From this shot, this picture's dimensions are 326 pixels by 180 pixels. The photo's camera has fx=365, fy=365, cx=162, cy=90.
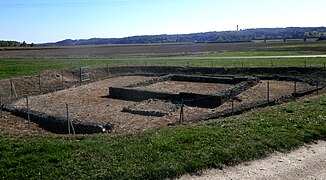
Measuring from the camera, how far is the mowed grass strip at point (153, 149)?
8992 millimetres

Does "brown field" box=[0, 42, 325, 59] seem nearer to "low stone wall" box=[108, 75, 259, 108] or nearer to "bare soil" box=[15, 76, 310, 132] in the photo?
"low stone wall" box=[108, 75, 259, 108]

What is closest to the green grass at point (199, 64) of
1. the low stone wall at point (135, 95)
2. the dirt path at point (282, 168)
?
the low stone wall at point (135, 95)

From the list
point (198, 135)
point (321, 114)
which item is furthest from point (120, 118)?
point (321, 114)

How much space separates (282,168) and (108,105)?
13.9 metres

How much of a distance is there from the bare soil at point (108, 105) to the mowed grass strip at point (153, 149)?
3.39 metres

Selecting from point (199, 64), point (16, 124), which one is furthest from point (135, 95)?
point (199, 64)

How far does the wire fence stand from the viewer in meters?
16.0

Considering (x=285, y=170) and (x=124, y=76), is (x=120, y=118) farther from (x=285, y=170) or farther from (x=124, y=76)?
(x=124, y=76)

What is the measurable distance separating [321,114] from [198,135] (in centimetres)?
558

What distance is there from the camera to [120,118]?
17891mm

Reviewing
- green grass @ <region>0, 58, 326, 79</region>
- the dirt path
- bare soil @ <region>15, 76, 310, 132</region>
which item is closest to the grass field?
the dirt path

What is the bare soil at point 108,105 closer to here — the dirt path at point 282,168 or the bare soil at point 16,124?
the bare soil at point 16,124

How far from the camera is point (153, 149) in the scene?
33.4ft

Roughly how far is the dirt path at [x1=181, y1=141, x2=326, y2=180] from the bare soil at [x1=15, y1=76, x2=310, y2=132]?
18.0 feet
